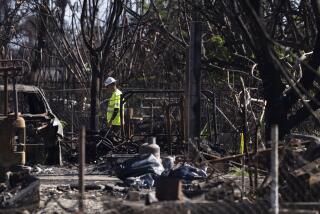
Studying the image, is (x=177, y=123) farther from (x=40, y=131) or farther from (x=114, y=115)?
(x=40, y=131)

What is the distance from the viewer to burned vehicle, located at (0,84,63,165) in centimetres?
1463

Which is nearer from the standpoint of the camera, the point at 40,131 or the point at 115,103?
the point at 40,131

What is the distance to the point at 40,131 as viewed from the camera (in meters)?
14.7

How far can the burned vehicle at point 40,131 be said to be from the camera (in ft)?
48.0

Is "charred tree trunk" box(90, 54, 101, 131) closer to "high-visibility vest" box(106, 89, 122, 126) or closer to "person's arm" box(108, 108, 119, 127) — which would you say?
"high-visibility vest" box(106, 89, 122, 126)

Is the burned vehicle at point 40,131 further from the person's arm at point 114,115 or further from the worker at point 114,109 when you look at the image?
the worker at point 114,109

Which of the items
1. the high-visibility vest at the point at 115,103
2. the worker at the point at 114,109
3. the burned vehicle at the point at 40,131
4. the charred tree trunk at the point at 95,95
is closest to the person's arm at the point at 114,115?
the worker at the point at 114,109

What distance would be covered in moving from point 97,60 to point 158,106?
3167mm

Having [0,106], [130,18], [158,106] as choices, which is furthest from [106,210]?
[130,18]

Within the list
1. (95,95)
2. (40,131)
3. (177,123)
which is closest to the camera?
(40,131)

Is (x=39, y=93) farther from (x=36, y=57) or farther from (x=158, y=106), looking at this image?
(x=36, y=57)

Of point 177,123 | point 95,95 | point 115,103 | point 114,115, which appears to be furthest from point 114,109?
point 177,123

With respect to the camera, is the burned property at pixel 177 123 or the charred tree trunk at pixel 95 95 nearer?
the burned property at pixel 177 123

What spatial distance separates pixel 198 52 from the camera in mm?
13070
